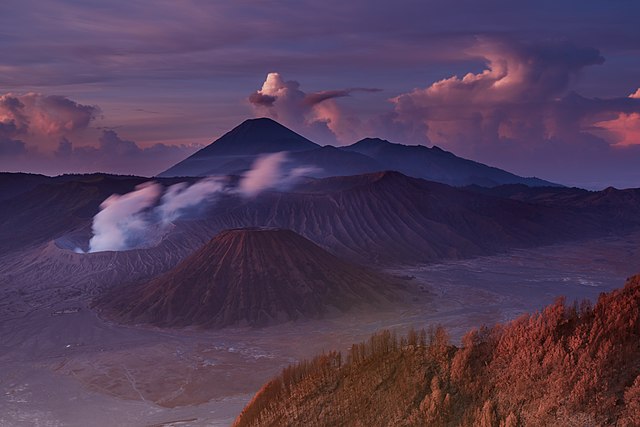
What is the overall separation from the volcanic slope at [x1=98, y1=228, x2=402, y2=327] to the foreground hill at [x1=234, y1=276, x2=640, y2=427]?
45.5 m

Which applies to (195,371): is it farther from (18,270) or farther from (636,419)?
(18,270)

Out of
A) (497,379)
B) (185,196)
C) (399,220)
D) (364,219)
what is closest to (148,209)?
(185,196)

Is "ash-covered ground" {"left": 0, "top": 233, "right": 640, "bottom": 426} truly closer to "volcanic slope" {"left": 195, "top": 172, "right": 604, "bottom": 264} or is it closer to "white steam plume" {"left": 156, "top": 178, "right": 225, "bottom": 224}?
"volcanic slope" {"left": 195, "top": 172, "right": 604, "bottom": 264}

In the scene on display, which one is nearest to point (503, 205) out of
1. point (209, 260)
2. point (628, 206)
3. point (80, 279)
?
point (628, 206)

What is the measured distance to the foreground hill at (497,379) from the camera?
1501 cm

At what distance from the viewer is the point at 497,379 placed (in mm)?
16656

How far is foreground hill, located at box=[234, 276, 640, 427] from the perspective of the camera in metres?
15.0

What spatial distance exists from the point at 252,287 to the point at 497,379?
5648cm

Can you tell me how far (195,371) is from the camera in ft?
156

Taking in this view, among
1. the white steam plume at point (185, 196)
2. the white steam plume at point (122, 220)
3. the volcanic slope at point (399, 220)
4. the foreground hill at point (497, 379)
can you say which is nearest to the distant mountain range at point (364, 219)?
the volcanic slope at point (399, 220)

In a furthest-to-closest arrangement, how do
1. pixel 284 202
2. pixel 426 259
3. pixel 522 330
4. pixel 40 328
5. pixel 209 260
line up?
pixel 284 202
pixel 426 259
pixel 209 260
pixel 40 328
pixel 522 330

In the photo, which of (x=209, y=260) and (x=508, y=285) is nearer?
(x=209, y=260)

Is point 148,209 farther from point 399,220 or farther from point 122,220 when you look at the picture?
point 399,220

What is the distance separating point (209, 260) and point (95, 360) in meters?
27.9
